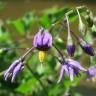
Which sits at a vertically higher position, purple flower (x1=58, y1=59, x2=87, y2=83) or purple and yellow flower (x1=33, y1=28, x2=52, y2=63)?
purple and yellow flower (x1=33, y1=28, x2=52, y2=63)

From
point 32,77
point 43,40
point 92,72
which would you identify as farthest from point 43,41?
point 32,77

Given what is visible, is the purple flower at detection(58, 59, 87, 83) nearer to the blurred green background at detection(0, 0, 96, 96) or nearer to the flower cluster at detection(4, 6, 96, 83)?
the flower cluster at detection(4, 6, 96, 83)

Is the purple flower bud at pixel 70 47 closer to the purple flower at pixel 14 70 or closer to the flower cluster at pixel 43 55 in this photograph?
the flower cluster at pixel 43 55

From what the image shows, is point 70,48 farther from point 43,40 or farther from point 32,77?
point 32,77

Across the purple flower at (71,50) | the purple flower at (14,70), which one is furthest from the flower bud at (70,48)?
the purple flower at (14,70)

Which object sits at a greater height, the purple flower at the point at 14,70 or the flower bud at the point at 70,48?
the flower bud at the point at 70,48

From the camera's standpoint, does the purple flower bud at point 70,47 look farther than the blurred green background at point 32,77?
No

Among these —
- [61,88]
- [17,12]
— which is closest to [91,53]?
[61,88]

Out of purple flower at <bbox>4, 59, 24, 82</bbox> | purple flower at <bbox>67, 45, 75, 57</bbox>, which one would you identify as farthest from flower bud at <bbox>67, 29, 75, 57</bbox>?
purple flower at <bbox>4, 59, 24, 82</bbox>
